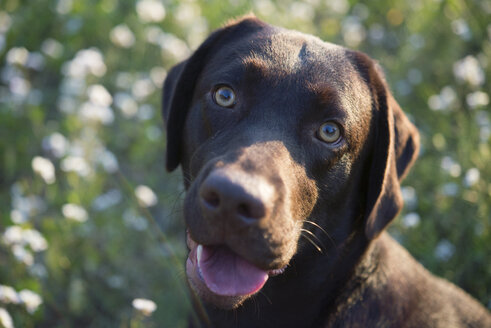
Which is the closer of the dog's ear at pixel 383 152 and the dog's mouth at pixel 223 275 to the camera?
the dog's mouth at pixel 223 275

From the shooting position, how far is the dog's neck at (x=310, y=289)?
2691mm

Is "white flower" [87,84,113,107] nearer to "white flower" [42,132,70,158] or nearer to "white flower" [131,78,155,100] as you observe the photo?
"white flower" [42,132,70,158]

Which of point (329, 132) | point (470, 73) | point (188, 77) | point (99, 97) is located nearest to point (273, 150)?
point (329, 132)

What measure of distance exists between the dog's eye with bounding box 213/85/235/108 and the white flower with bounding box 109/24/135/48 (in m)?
2.75

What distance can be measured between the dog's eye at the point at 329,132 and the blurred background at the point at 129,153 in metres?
0.88

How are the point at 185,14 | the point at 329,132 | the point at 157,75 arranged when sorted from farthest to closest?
1. the point at 185,14
2. the point at 157,75
3. the point at 329,132

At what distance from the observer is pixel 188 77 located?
2879mm

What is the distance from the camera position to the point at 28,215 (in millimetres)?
3695

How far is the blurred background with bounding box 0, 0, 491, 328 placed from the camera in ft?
11.8

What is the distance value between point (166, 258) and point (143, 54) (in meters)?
2.32

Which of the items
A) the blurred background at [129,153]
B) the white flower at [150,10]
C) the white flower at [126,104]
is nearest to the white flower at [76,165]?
the blurred background at [129,153]

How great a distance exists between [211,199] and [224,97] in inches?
28.2

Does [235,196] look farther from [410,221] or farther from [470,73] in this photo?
[470,73]

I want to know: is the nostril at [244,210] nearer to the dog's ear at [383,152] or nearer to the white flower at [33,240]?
the dog's ear at [383,152]
